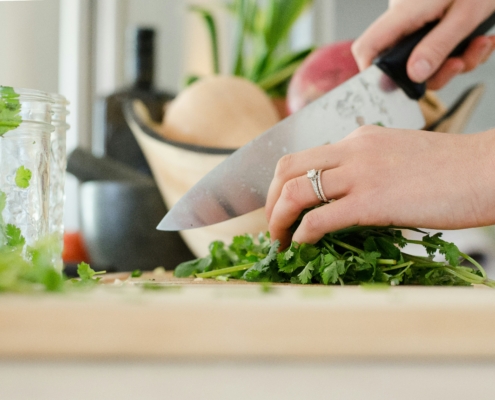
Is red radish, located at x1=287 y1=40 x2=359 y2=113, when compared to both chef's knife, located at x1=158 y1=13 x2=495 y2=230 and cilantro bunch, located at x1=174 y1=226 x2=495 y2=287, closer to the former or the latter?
chef's knife, located at x1=158 y1=13 x2=495 y2=230

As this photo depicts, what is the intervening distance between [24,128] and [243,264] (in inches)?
12.2

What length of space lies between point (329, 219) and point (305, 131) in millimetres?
256

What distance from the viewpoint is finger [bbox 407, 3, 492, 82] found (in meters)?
0.94

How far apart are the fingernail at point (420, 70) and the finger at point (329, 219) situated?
37 centimetres

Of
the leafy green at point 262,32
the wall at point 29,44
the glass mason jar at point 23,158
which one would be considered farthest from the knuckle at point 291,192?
the wall at point 29,44

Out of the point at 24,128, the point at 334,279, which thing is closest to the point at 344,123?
the point at 334,279

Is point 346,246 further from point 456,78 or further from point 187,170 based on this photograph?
point 456,78

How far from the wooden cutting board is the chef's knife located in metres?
0.47

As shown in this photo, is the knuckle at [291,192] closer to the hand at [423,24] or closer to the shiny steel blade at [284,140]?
the shiny steel blade at [284,140]

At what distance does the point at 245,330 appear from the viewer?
35 centimetres

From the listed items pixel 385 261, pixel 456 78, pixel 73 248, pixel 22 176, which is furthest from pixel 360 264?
pixel 456 78

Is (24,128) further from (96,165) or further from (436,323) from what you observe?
(96,165)

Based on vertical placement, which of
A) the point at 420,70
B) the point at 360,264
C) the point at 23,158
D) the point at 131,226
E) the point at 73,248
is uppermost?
the point at 420,70

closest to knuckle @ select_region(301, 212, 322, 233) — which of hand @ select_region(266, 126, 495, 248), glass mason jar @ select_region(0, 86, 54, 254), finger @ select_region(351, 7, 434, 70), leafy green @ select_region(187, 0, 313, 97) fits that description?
hand @ select_region(266, 126, 495, 248)
